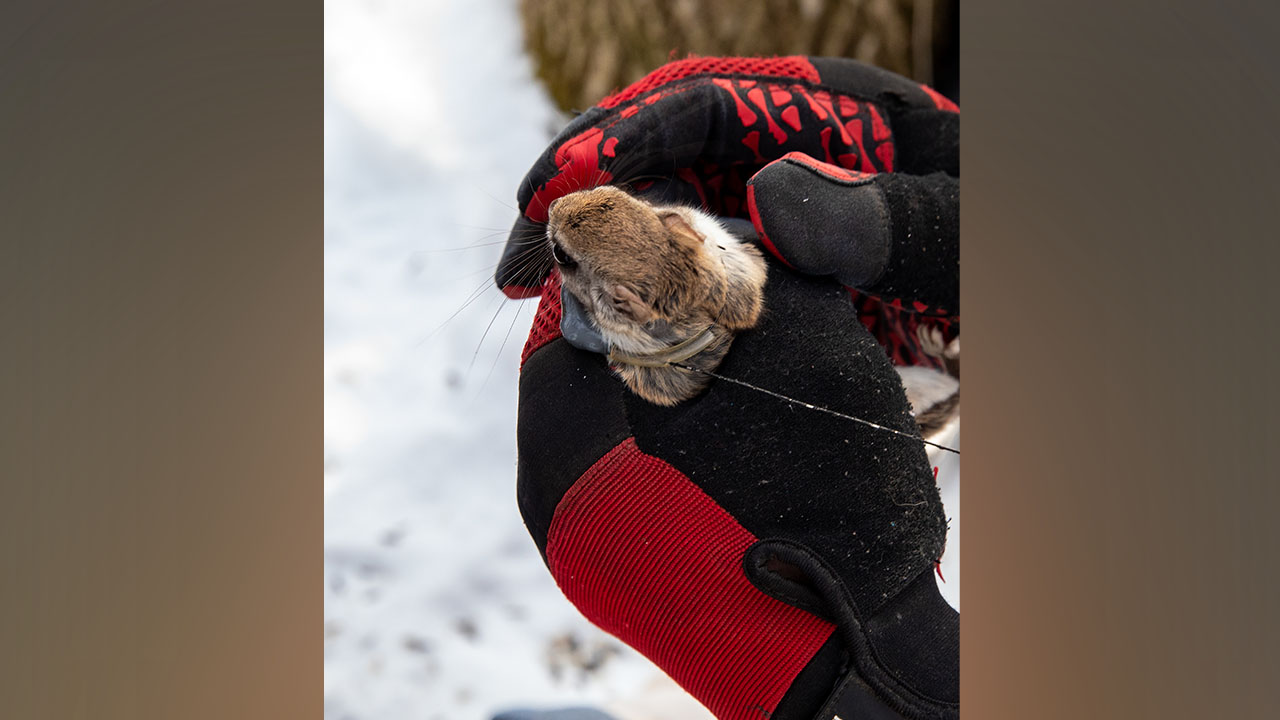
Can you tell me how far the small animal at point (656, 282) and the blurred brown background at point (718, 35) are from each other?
15cm

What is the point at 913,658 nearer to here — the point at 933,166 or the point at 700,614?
the point at 700,614

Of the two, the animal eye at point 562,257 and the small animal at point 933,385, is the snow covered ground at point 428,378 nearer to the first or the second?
the animal eye at point 562,257

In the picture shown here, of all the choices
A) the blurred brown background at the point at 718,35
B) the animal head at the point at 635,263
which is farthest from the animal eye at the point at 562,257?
the blurred brown background at the point at 718,35

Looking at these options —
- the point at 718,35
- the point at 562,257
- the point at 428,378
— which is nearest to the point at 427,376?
the point at 428,378

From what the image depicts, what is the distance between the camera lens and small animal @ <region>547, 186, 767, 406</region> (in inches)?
15.8

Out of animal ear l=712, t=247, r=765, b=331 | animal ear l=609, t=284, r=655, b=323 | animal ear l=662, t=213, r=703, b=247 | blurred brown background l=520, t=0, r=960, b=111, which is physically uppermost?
blurred brown background l=520, t=0, r=960, b=111

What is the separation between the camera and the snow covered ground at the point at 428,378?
1.70 ft

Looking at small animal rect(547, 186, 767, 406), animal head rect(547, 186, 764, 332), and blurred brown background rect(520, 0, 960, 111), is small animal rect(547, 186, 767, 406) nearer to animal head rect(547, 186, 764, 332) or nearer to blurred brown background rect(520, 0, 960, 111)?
animal head rect(547, 186, 764, 332)

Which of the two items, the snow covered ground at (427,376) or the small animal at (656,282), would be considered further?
the snow covered ground at (427,376)

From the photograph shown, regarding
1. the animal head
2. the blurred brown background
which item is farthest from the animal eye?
the blurred brown background

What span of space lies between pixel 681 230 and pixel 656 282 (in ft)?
0.13
